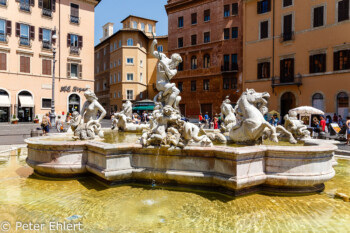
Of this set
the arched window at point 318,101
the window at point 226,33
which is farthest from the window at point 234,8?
the arched window at point 318,101

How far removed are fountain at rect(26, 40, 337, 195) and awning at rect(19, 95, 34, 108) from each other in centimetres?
2656

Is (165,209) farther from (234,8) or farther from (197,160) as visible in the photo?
(234,8)

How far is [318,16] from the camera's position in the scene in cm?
2477

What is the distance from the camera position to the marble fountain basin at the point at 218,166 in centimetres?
436

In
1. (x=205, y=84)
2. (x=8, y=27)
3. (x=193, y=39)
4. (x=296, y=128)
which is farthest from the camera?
(x=193, y=39)

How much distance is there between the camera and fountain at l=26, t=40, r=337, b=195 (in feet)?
14.5

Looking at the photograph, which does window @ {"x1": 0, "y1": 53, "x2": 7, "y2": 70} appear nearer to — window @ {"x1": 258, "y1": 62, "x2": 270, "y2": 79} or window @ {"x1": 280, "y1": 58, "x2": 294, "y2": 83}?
window @ {"x1": 258, "y1": 62, "x2": 270, "y2": 79}

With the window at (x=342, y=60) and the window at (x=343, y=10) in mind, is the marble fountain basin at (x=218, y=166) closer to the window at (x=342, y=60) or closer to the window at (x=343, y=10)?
the window at (x=342, y=60)

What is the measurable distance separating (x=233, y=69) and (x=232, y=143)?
94.2 feet

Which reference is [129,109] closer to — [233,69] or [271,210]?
[271,210]

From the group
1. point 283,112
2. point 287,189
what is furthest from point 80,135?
point 283,112

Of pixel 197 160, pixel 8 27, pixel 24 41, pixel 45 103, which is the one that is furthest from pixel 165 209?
pixel 8 27

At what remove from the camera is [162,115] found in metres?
5.24

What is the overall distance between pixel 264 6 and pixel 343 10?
8.60 metres
